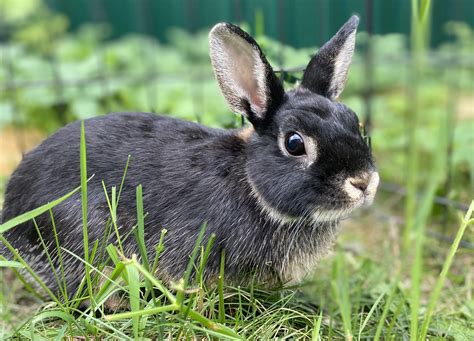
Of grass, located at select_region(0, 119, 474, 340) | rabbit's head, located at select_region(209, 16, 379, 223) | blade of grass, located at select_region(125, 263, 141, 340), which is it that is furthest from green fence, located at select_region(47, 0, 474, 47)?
blade of grass, located at select_region(125, 263, 141, 340)

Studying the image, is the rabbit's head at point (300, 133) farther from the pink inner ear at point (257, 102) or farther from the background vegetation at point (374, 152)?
the background vegetation at point (374, 152)

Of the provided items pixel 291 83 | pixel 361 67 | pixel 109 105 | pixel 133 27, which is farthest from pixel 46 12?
pixel 291 83

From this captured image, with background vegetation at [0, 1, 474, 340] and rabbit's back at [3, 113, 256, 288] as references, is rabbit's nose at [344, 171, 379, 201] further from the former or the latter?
rabbit's back at [3, 113, 256, 288]

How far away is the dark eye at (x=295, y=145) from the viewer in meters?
2.18

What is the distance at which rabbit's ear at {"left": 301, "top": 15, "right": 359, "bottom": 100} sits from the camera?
93.6 inches

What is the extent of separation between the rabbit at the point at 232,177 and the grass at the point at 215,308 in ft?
0.23

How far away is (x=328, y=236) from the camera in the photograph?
8.11 feet

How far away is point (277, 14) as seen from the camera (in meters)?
3.28

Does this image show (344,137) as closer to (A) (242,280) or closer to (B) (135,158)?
(A) (242,280)

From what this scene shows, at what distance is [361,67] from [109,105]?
2161mm

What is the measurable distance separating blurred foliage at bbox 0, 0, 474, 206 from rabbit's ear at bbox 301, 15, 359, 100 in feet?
4.31

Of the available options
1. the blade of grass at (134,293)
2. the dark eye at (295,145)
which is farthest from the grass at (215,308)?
the dark eye at (295,145)

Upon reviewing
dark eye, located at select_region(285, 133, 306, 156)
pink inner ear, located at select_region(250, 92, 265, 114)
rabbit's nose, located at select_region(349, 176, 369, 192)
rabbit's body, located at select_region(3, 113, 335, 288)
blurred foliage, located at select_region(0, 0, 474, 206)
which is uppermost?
pink inner ear, located at select_region(250, 92, 265, 114)

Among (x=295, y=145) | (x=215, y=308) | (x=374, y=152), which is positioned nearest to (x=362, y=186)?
(x=295, y=145)
